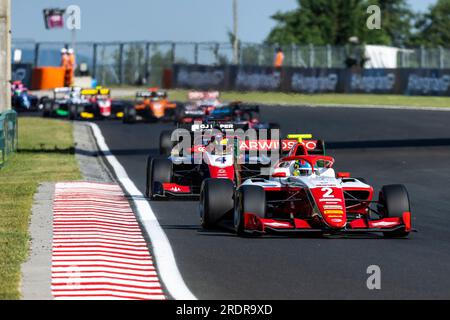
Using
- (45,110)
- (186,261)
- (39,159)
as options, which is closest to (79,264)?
(186,261)

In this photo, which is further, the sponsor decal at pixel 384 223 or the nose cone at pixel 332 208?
the sponsor decal at pixel 384 223

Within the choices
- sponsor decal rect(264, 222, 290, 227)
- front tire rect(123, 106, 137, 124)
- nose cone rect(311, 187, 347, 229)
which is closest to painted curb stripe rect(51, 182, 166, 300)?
sponsor decal rect(264, 222, 290, 227)

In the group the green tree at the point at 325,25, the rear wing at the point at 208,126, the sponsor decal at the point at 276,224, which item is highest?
the green tree at the point at 325,25

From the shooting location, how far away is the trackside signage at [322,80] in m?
55.3

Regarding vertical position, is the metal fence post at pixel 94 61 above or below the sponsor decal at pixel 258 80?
above

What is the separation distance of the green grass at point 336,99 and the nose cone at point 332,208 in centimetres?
3745

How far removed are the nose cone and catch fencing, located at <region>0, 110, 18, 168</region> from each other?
11477 millimetres

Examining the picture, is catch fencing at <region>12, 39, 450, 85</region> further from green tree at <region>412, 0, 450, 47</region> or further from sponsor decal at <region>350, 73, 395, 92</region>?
green tree at <region>412, 0, 450, 47</region>

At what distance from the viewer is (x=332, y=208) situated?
13531 millimetres

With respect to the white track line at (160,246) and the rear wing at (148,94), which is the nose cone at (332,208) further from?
the rear wing at (148,94)

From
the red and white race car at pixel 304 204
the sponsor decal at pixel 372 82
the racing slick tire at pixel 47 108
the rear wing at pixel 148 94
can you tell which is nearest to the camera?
the red and white race car at pixel 304 204

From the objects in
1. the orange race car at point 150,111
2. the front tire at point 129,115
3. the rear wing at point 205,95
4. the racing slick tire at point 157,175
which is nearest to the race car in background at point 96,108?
the orange race car at point 150,111

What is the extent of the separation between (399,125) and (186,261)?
89.6ft

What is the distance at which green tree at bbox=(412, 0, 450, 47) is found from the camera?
122 m
